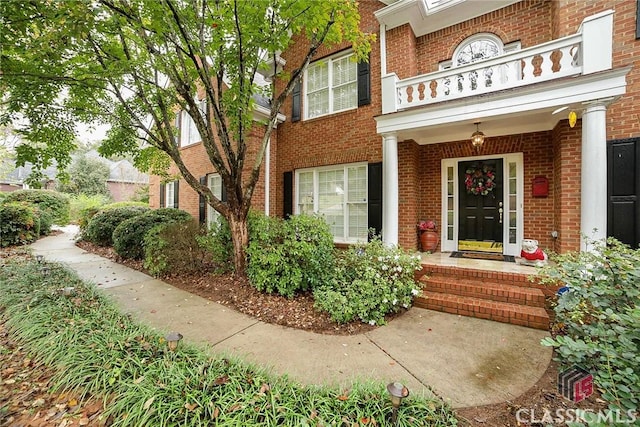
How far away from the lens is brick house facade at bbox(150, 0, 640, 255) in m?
4.04

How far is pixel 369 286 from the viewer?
4.00 metres

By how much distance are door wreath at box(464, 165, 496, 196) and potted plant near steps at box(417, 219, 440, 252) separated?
1188 mm

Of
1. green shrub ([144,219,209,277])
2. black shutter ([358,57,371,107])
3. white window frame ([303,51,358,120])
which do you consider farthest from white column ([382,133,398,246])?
green shrub ([144,219,209,277])

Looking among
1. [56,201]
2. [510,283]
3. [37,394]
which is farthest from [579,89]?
[56,201]

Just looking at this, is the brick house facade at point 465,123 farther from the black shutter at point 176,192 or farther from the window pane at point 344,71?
the black shutter at point 176,192

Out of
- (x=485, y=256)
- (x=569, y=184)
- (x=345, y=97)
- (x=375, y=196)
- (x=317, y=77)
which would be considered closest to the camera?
(x=569, y=184)

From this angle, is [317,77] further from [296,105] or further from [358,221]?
[358,221]

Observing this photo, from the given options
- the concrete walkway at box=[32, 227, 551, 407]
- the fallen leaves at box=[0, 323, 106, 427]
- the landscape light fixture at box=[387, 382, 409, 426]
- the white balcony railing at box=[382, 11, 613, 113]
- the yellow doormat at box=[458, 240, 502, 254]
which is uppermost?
the white balcony railing at box=[382, 11, 613, 113]

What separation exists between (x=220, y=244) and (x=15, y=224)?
9.08 metres

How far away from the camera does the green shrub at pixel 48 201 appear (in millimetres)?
12305

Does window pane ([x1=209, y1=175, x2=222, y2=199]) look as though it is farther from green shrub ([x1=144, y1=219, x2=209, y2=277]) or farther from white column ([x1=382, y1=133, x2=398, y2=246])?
white column ([x1=382, y1=133, x2=398, y2=246])

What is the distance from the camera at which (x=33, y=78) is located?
414 centimetres

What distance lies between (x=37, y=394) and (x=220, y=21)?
5.09 metres

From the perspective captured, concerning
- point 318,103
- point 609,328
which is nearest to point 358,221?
point 318,103
